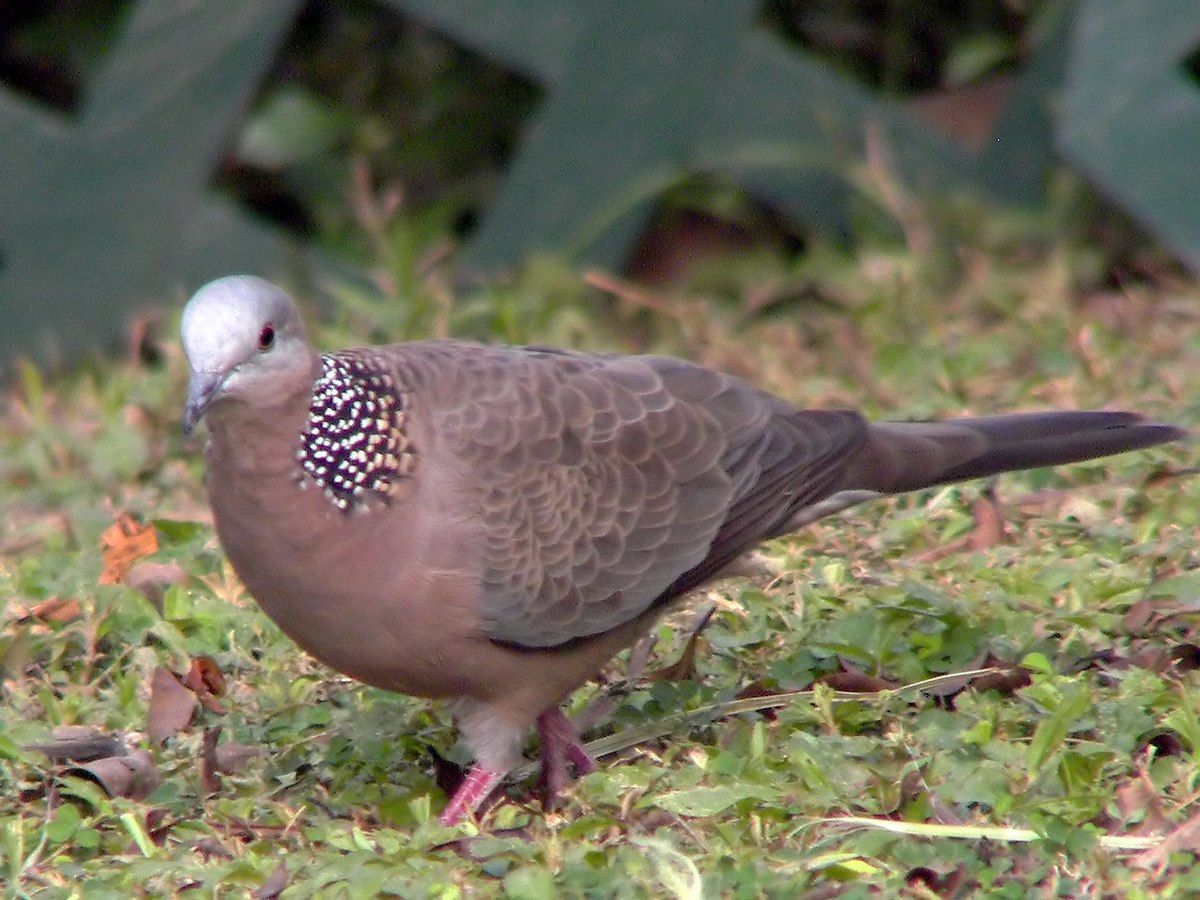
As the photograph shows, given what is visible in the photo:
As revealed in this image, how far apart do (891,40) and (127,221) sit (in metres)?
2.99

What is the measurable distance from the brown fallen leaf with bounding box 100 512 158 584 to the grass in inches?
2.0

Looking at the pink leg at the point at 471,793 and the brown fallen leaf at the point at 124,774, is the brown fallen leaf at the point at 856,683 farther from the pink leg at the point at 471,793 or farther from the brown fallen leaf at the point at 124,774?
the brown fallen leaf at the point at 124,774

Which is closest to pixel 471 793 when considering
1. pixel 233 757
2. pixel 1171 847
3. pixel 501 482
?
pixel 233 757

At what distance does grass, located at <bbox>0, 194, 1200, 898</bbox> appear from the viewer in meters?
3.19

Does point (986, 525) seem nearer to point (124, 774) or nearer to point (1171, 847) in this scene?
point (1171, 847)

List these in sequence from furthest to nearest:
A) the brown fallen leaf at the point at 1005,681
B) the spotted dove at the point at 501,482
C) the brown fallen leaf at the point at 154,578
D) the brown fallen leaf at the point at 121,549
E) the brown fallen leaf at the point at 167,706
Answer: the brown fallen leaf at the point at 121,549 → the brown fallen leaf at the point at 154,578 → the brown fallen leaf at the point at 167,706 → the brown fallen leaf at the point at 1005,681 → the spotted dove at the point at 501,482

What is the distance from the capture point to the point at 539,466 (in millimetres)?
3744

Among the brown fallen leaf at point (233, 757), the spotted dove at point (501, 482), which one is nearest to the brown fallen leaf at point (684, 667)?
the spotted dove at point (501, 482)

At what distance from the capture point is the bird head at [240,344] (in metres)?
3.33

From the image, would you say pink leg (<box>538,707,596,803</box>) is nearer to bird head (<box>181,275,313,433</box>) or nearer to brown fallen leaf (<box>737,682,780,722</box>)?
brown fallen leaf (<box>737,682,780,722</box>)

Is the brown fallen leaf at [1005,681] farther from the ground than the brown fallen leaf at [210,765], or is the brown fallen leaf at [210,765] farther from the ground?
the brown fallen leaf at [1005,681]

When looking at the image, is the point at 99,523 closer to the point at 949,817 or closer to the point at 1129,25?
the point at 949,817

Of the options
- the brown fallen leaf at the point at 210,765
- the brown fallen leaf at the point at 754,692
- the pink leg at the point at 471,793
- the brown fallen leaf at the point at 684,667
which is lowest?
the brown fallen leaf at the point at 210,765

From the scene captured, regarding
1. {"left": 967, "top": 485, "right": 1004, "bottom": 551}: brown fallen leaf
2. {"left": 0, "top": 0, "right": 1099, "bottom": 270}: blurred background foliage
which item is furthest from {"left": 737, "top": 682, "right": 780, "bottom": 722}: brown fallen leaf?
{"left": 0, "top": 0, "right": 1099, "bottom": 270}: blurred background foliage
